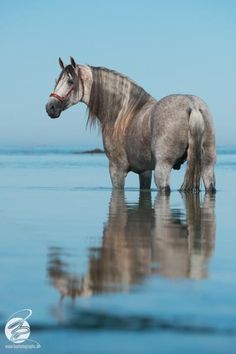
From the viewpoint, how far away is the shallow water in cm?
238

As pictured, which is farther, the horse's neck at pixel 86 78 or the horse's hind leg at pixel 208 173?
Answer: the horse's neck at pixel 86 78

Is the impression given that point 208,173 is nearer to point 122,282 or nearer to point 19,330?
point 122,282

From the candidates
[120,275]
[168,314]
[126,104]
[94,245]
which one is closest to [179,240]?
[94,245]

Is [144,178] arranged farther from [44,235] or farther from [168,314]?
[168,314]

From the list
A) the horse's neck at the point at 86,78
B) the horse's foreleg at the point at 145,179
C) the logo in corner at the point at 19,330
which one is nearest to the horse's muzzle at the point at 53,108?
the horse's neck at the point at 86,78

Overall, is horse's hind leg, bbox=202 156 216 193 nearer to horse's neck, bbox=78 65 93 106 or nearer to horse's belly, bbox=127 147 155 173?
horse's belly, bbox=127 147 155 173

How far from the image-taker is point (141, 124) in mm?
11297

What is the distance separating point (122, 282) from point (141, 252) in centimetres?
115

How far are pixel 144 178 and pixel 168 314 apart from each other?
380 inches

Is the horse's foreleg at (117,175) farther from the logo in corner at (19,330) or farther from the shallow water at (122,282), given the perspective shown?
the logo in corner at (19,330)

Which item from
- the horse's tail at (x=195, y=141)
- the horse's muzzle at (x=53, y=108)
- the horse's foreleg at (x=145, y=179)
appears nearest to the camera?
the horse's tail at (x=195, y=141)

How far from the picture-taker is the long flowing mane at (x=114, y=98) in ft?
39.2

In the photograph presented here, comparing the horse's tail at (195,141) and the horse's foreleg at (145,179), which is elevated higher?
the horse's tail at (195,141)

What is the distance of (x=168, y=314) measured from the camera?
106 inches
